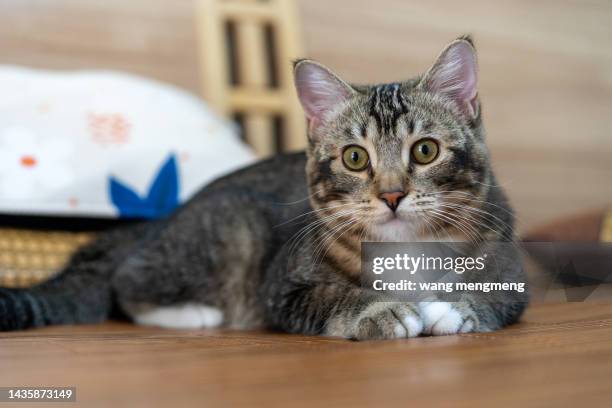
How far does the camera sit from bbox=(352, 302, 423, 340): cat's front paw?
1097 millimetres

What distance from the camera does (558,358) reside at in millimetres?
850

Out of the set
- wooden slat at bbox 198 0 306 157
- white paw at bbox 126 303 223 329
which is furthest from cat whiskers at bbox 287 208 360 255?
wooden slat at bbox 198 0 306 157

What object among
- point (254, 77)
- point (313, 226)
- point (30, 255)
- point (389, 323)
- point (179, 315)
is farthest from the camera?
point (254, 77)

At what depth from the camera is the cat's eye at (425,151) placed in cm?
117

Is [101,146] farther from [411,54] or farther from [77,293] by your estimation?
[411,54]

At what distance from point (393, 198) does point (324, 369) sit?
1.34 feet

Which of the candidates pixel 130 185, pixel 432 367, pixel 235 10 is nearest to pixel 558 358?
pixel 432 367

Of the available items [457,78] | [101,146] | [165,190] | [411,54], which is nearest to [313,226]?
[457,78]

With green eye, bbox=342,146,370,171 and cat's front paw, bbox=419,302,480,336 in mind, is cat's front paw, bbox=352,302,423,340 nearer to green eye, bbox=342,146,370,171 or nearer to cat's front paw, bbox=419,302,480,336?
cat's front paw, bbox=419,302,480,336

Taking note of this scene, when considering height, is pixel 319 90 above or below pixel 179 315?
above

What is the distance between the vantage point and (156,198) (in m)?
1.92

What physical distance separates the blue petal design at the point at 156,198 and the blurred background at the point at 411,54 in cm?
55

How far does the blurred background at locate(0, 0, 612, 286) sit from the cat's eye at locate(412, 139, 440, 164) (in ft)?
3.88

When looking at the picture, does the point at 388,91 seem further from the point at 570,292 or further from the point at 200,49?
the point at 200,49
